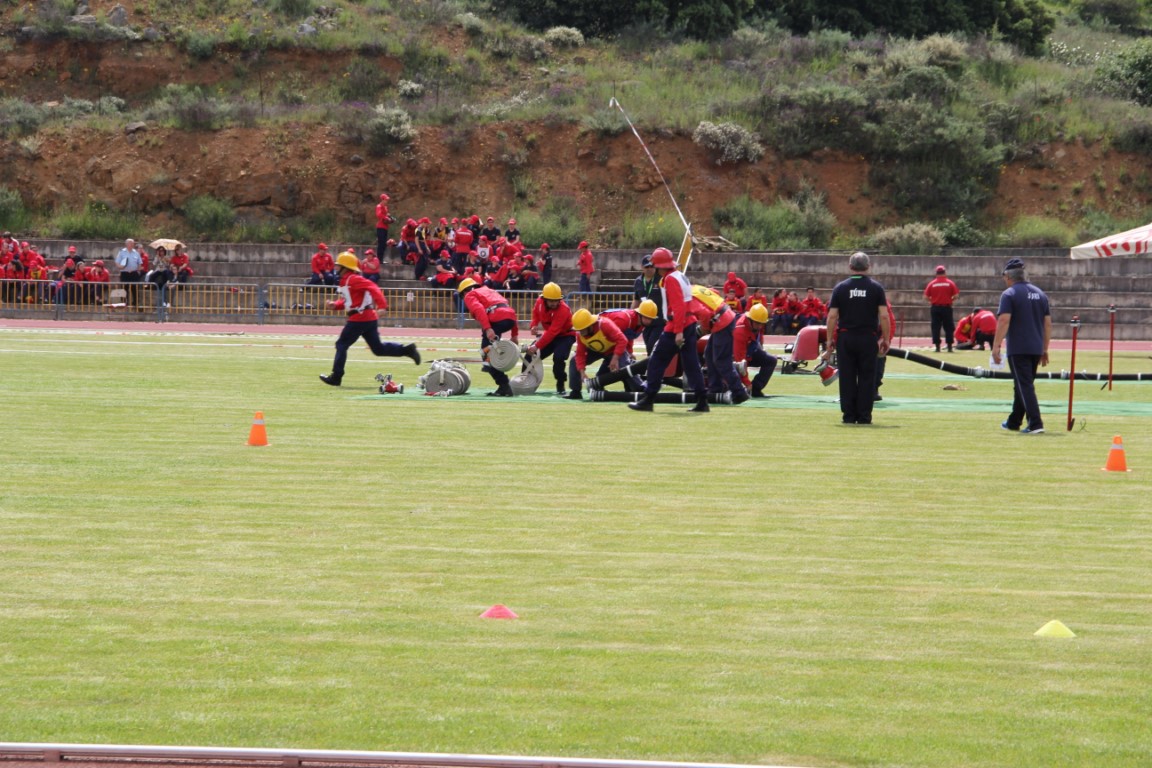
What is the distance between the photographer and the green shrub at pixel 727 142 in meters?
58.5

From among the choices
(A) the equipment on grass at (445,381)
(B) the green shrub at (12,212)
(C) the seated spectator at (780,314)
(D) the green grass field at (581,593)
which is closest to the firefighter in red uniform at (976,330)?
(C) the seated spectator at (780,314)

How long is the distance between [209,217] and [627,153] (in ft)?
48.4

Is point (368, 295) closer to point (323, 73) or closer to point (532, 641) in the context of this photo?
point (532, 641)

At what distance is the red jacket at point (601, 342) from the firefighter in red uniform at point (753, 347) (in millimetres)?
1608

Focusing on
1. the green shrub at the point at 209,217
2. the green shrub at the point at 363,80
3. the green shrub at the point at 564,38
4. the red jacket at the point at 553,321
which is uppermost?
the green shrub at the point at 564,38

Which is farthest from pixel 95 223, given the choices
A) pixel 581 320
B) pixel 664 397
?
pixel 664 397

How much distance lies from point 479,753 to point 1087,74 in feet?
211

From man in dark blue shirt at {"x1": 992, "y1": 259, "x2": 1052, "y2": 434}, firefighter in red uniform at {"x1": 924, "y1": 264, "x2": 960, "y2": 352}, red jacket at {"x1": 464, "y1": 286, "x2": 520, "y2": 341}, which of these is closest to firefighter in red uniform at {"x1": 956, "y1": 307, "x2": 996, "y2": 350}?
A: firefighter in red uniform at {"x1": 924, "y1": 264, "x2": 960, "y2": 352}

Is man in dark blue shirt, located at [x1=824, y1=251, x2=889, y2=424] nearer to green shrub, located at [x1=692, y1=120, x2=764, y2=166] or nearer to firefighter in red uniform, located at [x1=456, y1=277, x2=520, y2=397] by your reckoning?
firefighter in red uniform, located at [x1=456, y1=277, x2=520, y2=397]

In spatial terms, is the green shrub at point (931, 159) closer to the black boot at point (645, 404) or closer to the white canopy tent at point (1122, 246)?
the white canopy tent at point (1122, 246)

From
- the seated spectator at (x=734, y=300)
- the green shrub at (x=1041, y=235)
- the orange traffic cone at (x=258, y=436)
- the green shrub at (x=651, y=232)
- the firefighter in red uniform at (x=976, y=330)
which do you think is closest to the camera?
the orange traffic cone at (x=258, y=436)

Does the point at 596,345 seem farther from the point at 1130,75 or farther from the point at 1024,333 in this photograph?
the point at 1130,75

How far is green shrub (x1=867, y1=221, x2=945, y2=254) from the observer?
5281 centimetres

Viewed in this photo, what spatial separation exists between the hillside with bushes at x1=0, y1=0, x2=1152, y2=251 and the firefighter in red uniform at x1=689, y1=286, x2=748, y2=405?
32376mm
